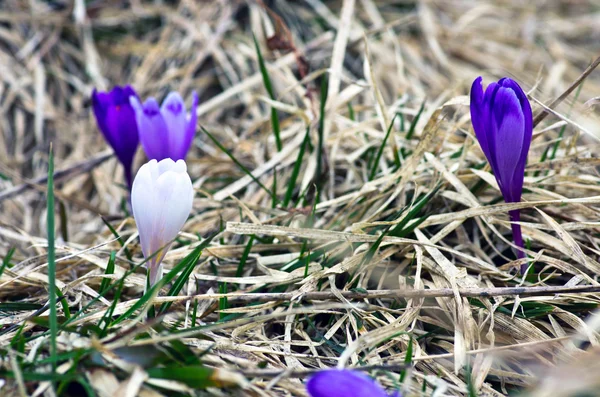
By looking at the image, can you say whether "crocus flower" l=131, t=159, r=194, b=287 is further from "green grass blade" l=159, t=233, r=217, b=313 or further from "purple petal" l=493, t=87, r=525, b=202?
"purple petal" l=493, t=87, r=525, b=202

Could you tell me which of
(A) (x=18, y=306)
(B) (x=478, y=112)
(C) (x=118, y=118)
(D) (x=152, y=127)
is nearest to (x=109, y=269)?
(A) (x=18, y=306)

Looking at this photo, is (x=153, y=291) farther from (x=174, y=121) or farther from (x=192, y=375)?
(x=174, y=121)

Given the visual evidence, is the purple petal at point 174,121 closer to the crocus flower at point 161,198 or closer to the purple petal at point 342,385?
the crocus flower at point 161,198

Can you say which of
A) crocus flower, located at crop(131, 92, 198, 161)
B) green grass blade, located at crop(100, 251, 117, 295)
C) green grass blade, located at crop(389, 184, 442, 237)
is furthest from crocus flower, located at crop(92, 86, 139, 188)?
green grass blade, located at crop(389, 184, 442, 237)

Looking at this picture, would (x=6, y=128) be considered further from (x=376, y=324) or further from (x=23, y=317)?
(x=376, y=324)

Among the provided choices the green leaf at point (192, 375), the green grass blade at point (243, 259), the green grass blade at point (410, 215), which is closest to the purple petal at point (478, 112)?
the green grass blade at point (410, 215)

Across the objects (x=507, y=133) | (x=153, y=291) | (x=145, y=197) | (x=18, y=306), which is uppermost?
(x=507, y=133)
